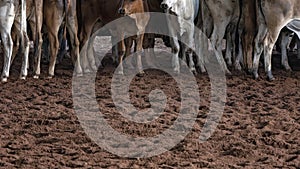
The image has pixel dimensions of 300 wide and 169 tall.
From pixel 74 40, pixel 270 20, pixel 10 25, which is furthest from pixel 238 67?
pixel 10 25

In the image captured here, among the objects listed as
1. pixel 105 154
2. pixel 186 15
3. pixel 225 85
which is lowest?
pixel 105 154

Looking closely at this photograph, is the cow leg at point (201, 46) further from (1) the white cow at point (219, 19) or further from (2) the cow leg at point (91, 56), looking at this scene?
(2) the cow leg at point (91, 56)

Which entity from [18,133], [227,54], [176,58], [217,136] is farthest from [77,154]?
[227,54]

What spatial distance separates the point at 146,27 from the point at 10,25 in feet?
9.35

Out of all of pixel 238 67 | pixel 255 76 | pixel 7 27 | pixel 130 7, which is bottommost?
pixel 255 76

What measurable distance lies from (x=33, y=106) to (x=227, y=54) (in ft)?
17.0

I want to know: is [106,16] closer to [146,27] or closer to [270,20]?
[146,27]

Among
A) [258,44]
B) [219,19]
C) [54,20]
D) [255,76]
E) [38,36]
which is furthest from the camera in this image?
[219,19]

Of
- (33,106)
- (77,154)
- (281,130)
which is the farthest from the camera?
(33,106)

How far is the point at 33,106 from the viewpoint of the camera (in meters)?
10.4

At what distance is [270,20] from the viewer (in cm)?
1245

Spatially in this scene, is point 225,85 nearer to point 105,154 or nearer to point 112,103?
point 112,103

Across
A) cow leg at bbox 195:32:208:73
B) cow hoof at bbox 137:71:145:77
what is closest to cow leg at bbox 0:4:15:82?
cow hoof at bbox 137:71:145:77

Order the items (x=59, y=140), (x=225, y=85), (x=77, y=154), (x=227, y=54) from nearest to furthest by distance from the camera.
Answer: (x=77, y=154)
(x=59, y=140)
(x=225, y=85)
(x=227, y=54)
